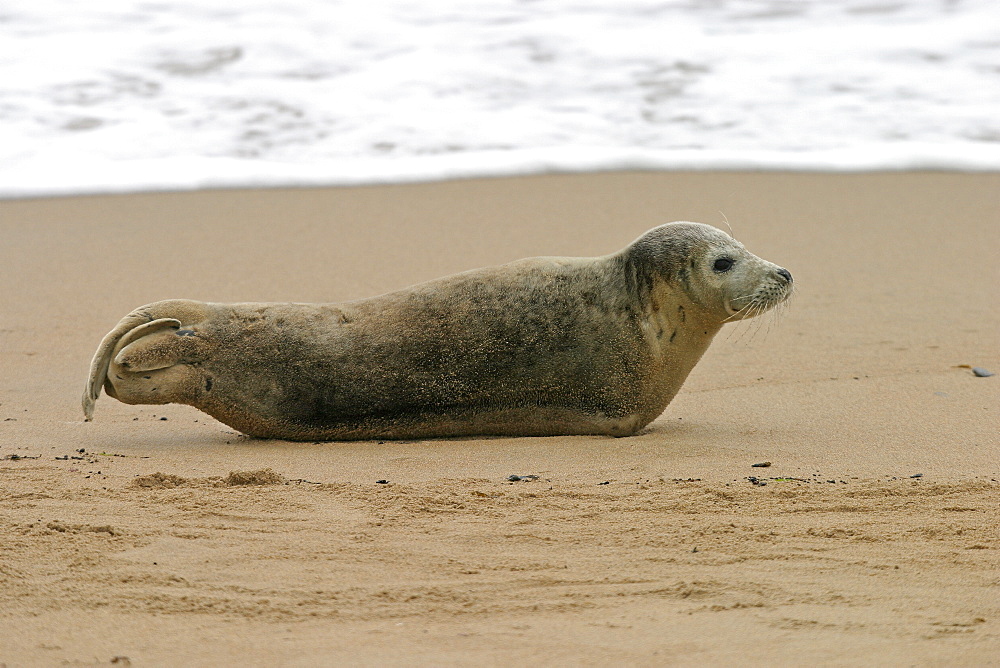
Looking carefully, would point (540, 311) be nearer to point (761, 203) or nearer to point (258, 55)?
point (761, 203)

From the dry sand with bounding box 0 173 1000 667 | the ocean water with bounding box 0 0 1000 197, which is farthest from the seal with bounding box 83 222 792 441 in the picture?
the ocean water with bounding box 0 0 1000 197

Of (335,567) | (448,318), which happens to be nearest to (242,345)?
(448,318)

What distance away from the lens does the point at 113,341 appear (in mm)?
4438

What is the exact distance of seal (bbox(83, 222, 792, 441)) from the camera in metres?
4.51

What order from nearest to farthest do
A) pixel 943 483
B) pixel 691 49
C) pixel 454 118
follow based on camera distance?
pixel 943 483 → pixel 454 118 → pixel 691 49

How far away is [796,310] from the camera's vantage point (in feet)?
22.4

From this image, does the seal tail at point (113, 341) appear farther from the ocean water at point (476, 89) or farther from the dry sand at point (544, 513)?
the ocean water at point (476, 89)

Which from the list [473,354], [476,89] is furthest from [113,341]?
[476,89]

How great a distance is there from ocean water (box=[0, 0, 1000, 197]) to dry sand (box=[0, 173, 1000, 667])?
10.5 ft

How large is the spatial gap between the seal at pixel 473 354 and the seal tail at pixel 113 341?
Result: 10mm

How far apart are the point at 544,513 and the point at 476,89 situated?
9580mm

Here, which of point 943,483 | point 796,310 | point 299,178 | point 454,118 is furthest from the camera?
point 454,118

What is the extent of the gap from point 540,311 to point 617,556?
1636 mm

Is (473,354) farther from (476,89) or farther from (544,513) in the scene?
(476,89)
